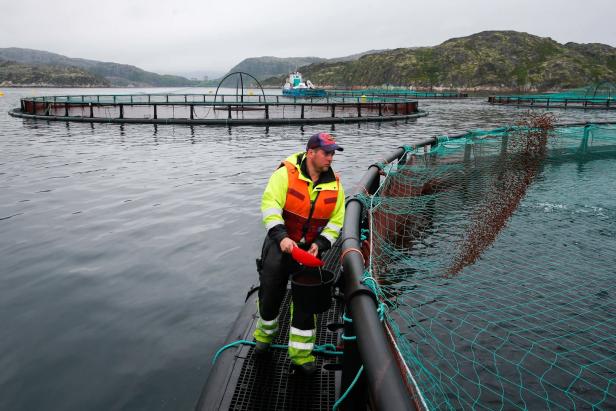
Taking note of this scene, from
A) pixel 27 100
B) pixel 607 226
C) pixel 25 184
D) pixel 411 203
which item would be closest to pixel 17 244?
pixel 25 184

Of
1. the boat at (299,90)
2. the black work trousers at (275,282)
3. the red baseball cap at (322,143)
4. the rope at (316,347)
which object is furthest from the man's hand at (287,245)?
the boat at (299,90)

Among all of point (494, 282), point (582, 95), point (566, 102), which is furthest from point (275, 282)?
point (582, 95)

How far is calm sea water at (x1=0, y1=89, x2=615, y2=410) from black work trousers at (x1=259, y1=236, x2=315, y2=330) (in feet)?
4.38

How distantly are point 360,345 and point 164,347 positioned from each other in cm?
393

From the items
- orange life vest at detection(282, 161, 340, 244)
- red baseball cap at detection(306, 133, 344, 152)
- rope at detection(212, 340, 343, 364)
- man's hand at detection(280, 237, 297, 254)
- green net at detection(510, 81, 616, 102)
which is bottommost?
rope at detection(212, 340, 343, 364)

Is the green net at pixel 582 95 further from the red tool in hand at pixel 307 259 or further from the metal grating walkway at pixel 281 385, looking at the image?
the red tool in hand at pixel 307 259

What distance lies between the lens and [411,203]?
9.31m

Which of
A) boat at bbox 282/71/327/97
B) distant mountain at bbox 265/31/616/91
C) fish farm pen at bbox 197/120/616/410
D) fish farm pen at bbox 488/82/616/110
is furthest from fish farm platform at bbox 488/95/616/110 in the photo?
distant mountain at bbox 265/31/616/91

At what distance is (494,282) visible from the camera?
7.16 meters

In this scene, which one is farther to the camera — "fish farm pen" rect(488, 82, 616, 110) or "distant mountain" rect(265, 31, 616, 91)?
"distant mountain" rect(265, 31, 616, 91)

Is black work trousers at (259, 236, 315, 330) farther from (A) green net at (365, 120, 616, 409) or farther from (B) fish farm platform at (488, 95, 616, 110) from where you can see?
(B) fish farm platform at (488, 95, 616, 110)

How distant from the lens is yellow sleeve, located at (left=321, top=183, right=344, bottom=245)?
4.27 meters

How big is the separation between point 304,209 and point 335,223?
353 mm

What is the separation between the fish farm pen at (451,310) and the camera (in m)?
3.06
